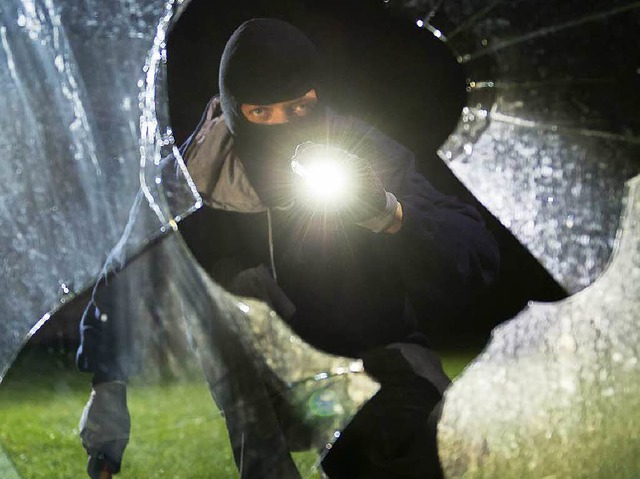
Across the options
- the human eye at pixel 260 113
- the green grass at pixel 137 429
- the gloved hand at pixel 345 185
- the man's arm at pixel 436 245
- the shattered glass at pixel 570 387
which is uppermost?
the human eye at pixel 260 113

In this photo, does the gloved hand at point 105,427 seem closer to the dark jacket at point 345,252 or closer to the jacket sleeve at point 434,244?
the dark jacket at point 345,252

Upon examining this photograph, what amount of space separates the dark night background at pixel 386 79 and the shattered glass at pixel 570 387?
0.07 m

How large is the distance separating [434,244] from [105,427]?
0.76m

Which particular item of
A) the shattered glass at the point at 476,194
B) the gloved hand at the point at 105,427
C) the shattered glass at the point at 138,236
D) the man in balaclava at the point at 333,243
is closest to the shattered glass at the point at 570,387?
the shattered glass at the point at 476,194

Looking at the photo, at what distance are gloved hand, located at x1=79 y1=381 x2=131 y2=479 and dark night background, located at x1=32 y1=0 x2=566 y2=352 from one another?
56 centimetres

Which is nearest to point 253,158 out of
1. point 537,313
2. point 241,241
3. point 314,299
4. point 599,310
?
point 241,241

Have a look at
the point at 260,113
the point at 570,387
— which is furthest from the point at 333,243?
the point at 570,387

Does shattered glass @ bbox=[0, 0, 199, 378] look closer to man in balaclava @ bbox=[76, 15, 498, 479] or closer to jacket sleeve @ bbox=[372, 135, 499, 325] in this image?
man in balaclava @ bbox=[76, 15, 498, 479]

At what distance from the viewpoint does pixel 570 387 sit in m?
1.54

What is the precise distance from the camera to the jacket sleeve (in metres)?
1.48

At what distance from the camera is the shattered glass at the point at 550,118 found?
150 centimetres

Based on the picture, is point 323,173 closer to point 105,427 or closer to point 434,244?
point 434,244

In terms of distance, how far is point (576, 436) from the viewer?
5.06ft

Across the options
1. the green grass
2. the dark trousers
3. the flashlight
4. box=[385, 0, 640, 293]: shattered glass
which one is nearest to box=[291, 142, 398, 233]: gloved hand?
the flashlight
